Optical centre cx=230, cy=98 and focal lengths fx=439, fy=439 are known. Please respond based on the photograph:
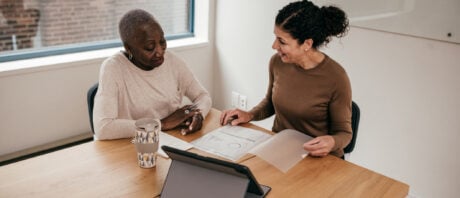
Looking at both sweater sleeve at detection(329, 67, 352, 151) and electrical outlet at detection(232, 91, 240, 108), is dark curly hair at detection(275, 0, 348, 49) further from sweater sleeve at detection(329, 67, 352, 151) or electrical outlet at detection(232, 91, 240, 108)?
electrical outlet at detection(232, 91, 240, 108)

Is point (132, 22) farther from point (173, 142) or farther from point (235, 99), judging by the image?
point (235, 99)

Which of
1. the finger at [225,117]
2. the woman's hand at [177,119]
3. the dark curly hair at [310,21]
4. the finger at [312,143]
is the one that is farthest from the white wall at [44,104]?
the finger at [312,143]

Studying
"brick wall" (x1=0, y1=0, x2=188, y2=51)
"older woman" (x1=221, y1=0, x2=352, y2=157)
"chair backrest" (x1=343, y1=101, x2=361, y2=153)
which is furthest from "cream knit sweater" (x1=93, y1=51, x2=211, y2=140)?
"brick wall" (x1=0, y1=0, x2=188, y2=51)

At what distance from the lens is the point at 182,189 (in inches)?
52.2

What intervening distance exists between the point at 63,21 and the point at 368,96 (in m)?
2.03

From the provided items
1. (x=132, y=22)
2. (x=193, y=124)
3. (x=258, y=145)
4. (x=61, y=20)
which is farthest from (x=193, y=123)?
(x=61, y=20)

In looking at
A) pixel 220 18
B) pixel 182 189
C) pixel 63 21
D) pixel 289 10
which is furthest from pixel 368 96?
pixel 63 21

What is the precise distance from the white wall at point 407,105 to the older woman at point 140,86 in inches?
43.5

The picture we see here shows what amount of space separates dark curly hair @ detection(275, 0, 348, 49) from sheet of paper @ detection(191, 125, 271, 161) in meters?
0.44

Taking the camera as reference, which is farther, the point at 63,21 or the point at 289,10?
the point at 63,21

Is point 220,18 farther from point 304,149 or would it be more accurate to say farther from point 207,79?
point 304,149

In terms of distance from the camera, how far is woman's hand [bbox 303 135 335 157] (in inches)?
64.1

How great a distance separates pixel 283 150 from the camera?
1654 mm

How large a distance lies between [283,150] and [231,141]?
0.22 meters
